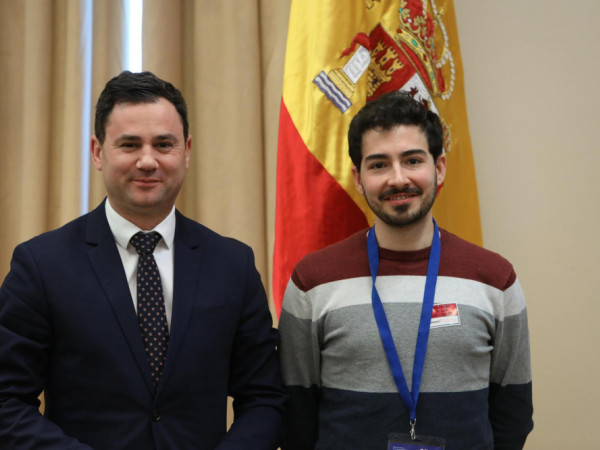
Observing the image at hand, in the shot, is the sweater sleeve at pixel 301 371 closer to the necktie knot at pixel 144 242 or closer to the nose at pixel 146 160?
the necktie knot at pixel 144 242

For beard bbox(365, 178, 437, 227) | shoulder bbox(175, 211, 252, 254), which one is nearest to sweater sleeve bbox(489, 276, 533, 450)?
beard bbox(365, 178, 437, 227)

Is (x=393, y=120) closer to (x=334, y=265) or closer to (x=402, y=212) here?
(x=402, y=212)

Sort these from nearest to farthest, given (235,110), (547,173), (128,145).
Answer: (128,145), (547,173), (235,110)

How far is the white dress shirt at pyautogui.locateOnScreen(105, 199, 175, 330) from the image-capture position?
4.95 ft

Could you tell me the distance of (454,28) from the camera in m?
2.45

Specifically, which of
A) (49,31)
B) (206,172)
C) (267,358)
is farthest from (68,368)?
(49,31)

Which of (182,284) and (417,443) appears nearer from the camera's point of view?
(417,443)

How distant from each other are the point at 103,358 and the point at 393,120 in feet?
3.17

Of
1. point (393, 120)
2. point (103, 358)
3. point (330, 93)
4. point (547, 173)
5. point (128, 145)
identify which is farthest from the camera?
point (547, 173)

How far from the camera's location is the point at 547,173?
2.58 meters

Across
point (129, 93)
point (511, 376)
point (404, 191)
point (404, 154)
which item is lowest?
point (511, 376)

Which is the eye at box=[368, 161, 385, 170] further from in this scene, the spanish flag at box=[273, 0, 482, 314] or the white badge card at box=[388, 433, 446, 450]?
the white badge card at box=[388, 433, 446, 450]

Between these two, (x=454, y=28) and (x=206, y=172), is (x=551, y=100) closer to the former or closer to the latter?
(x=454, y=28)

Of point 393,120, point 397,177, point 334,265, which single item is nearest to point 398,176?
point 397,177
